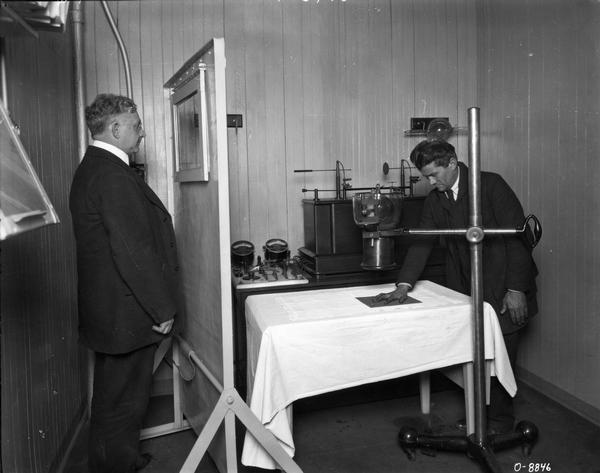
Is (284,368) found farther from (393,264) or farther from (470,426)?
(470,426)

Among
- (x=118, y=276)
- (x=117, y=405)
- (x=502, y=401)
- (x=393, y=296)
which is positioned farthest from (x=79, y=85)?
(x=502, y=401)

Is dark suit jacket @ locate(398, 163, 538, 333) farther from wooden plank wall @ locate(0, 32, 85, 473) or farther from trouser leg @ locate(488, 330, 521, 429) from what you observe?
wooden plank wall @ locate(0, 32, 85, 473)

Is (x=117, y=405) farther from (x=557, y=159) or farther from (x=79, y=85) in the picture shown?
(x=557, y=159)

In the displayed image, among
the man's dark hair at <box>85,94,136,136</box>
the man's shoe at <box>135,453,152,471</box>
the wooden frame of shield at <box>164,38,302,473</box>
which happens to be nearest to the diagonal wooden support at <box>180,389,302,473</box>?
the wooden frame of shield at <box>164,38,302,473</box>

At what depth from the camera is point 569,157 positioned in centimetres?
318

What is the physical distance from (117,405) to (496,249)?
6.47ft

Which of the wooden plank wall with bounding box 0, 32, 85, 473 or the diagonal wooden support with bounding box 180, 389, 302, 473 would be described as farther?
the diagonal wooden support with bounding box 180, 389, 302, 473

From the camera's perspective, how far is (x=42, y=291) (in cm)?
237

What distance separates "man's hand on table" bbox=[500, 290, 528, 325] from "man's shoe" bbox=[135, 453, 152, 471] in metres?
1.96

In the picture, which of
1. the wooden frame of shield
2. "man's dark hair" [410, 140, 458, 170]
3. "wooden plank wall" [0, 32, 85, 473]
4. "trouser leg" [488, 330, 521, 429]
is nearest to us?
"wooden plank wall" [0, 32, 85, 473]

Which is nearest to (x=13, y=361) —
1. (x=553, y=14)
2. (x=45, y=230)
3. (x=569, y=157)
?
(x=45, y=230)

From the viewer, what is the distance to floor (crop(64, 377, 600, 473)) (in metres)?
2.65

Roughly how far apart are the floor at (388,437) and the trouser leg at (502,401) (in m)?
0.19

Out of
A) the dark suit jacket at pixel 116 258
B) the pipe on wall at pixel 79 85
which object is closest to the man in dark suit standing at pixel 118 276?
the dark suit jacket at pixel 116 258
